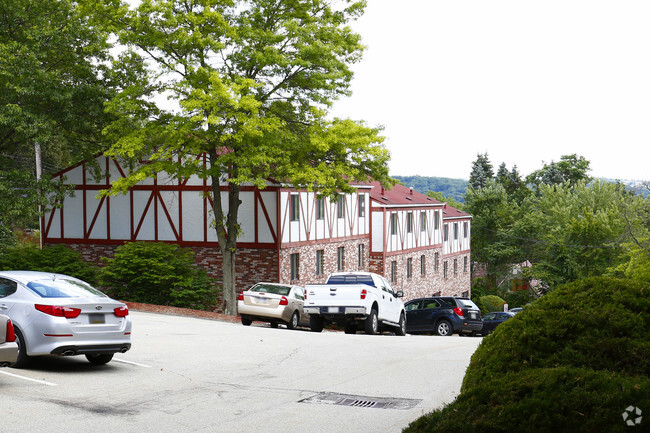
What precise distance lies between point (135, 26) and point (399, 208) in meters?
25.3

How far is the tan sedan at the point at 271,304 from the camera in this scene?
24906 millimetres

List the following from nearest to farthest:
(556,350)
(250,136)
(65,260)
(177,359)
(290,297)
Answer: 1. (556,350)
2. (177,359)
3. (290,297)
4. (250,136)
5. (65,260)

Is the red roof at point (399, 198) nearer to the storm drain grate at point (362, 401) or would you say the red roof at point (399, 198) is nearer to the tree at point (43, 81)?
the tree at point (43, 81)

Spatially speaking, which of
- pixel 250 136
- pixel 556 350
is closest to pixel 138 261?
pixel 250 136

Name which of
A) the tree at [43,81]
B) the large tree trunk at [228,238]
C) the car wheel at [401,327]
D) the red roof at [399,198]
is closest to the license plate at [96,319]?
the car wheel at [401,327]

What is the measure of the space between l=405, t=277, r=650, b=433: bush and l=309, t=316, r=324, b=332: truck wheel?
621 inches

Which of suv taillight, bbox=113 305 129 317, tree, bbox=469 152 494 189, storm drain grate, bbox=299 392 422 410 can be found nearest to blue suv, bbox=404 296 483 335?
suv taillight, bbox=113 305 129 317

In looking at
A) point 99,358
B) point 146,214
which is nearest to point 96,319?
point 99,358

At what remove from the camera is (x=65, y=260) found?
35.0m

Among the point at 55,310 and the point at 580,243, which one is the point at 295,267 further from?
the point at 580,243

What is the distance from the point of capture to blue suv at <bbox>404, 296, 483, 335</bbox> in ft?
94.8

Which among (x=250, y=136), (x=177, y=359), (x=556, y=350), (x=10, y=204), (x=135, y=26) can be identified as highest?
(x=135, y=26)

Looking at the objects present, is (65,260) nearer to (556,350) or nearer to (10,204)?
(10,204)

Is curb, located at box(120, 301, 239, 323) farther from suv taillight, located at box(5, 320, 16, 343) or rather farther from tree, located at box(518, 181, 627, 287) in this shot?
tree, located at box(518, 181, 627, 287)
